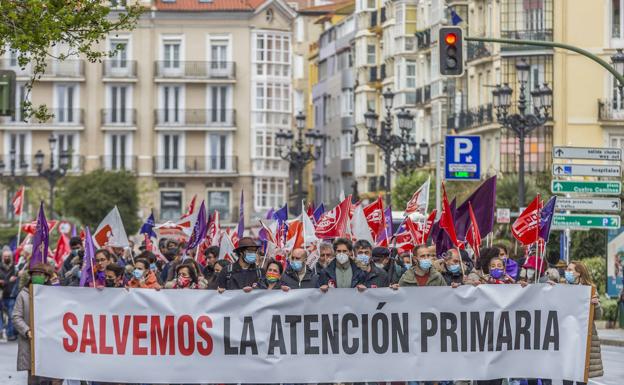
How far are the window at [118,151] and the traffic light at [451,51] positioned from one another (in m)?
80.9

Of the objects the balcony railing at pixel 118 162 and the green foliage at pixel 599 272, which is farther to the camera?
the balcony railing at pixel 118 162

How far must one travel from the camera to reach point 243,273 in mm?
18562

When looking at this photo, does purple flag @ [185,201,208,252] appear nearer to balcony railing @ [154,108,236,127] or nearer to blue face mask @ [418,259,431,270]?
blue face mask @ [418,259,431,270]

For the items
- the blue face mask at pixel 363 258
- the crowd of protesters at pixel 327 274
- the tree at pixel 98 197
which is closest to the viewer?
the crowd of protesters at pixel 327 274

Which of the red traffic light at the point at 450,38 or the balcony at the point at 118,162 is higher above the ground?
the red traffic light at the point at 450,38

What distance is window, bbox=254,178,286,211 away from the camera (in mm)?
110250

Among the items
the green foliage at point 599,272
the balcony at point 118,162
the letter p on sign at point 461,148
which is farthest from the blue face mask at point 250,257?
the balcony at point 118,162

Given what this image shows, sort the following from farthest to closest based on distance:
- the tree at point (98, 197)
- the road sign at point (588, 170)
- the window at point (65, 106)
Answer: the window at point (65, 106), the tree at point (98, 197), the road sign at point (588, 170)

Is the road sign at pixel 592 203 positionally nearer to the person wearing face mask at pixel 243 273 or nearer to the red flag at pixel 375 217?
the red flag at pixel 375 217

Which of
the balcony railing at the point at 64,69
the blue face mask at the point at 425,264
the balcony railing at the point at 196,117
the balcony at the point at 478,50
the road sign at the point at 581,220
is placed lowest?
the blue face mask at the point at 425,264

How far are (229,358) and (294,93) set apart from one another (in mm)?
99067

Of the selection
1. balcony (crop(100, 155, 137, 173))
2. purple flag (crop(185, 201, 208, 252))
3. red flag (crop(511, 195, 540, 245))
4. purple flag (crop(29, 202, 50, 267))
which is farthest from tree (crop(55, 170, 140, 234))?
purple flag (crop(29, 202, 50, 267))

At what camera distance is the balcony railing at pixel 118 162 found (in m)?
109

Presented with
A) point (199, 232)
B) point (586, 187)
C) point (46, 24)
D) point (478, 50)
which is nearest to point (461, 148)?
point (586, 187)
